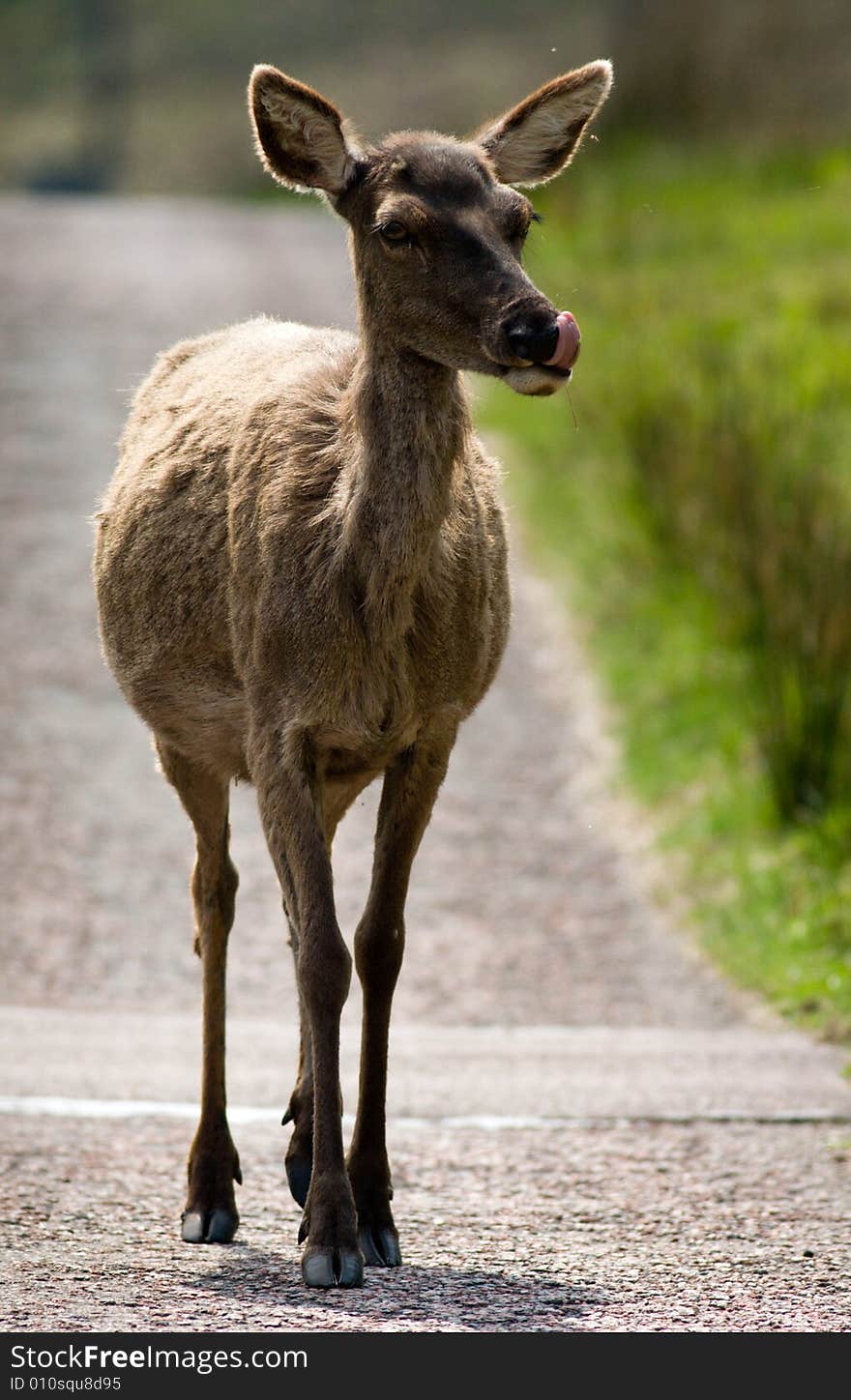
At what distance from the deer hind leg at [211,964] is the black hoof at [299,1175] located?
22 cm

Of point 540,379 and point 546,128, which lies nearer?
point 540,379

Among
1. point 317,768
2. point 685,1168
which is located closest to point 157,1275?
point 317,768

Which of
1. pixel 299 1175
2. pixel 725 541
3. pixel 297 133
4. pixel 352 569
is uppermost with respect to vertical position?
pixel 725 541

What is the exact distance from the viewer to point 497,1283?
5105mm

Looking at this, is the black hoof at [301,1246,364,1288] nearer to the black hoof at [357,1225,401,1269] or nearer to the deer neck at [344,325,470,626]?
the black hoof at [357,1225,401,1269]

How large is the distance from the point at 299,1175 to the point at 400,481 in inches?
78.0

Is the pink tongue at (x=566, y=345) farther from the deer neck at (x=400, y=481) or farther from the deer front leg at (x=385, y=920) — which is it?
the deer front leg at (x=385, y=920)

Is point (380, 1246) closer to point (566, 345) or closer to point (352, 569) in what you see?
point (352, 569)

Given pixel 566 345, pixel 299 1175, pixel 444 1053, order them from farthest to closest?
1. pixel 444 1053
2. pixel 299 1175
3. pixel 566 345

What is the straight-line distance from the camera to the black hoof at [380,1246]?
5320 millimetres

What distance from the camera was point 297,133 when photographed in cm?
546

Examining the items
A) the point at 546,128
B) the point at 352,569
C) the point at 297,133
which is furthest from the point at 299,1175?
the point at 546,128

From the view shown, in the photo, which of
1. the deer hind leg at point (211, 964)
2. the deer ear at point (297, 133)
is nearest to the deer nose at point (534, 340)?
the deer ear at point (297, 133)

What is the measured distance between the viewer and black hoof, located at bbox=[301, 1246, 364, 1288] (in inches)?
197
